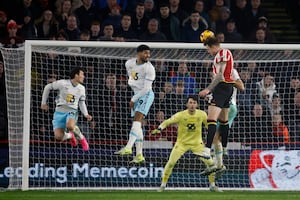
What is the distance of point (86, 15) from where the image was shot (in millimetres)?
22172

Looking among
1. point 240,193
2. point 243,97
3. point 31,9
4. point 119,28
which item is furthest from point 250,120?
point 31,9

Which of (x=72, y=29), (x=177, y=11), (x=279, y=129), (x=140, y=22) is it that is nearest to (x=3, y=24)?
(x=72, y=29)

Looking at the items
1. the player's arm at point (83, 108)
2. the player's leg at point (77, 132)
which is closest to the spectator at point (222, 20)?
the player's arm at point (83, 108)

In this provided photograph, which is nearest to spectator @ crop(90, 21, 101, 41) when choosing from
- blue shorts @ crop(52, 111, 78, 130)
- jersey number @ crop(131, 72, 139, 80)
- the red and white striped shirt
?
blue shorts @ crop(52, 111, 78, 130)

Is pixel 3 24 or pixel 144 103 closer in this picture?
pixel 144 103

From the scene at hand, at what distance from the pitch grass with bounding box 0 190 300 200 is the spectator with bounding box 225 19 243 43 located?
14.0 ft

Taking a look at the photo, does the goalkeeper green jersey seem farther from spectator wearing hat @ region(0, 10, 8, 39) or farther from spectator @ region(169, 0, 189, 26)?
spectator wearing hat @ region(0, 10, 8, 39)

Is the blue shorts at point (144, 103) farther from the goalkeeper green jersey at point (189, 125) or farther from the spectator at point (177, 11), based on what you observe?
the spectator at point (177, 11)

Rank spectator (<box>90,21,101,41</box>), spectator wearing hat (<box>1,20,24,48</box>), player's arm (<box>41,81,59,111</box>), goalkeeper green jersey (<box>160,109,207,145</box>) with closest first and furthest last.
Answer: player's arm (<box>41,81,59,111</box>) → goalkeeper green jersey (<box>160,109,207,145</box>) → spectator wearing hat (<box>1,20,24,48</box>) → spectator (<box>90,21,101,41</box>)

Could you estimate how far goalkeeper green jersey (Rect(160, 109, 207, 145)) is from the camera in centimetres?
1892

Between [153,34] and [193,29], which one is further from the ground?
[193,29]

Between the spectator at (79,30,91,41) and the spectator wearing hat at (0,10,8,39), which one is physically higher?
the spectator wearing hat at (0,10,8,39)

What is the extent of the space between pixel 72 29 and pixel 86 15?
959 mm

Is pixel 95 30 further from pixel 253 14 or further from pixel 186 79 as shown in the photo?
pixel 253 14
